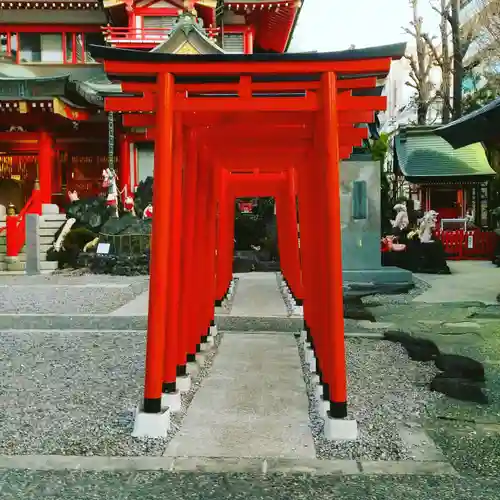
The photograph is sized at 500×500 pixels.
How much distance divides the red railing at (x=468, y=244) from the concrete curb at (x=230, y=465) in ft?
59.0

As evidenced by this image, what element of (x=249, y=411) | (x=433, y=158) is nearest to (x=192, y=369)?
(x=249, y=411)

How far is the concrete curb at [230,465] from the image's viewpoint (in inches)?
132

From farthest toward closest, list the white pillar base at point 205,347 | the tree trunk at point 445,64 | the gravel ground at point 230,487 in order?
the tree trunk at point 445,64 < the white pillar base at point 205,347 < the gravel ground at point 230,487

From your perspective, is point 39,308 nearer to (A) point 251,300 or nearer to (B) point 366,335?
(A) point 251,300

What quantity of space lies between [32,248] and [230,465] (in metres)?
14.1

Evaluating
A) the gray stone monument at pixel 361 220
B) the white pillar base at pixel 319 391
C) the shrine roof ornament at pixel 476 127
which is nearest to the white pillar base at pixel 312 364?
the white pillar base at pixel 319 391

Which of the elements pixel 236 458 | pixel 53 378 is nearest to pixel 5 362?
pixel 53 378

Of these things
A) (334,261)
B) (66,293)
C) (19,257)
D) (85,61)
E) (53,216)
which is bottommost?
(66,293)

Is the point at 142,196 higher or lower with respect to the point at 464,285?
higher

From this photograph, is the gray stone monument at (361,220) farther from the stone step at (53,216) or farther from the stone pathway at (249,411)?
the stone step at (53,216)

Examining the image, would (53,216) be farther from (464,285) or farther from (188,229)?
(188,229)

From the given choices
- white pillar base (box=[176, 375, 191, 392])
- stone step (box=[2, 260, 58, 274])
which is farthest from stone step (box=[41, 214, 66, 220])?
white pillar base (box=[176, 375, 191, 392])

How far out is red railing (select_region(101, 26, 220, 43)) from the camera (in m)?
20.6

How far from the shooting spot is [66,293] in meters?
11.5
